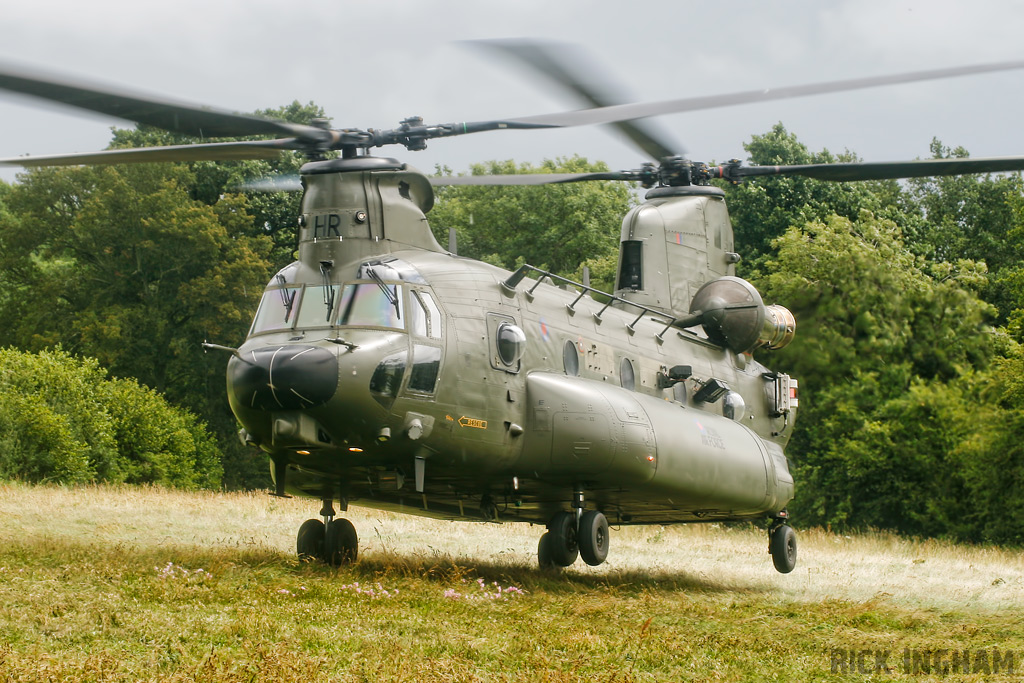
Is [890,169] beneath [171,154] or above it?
above

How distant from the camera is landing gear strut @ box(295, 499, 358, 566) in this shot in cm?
1423

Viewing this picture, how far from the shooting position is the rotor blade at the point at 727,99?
39.9 feet

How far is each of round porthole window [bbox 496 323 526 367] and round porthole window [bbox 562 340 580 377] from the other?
1.14 metres

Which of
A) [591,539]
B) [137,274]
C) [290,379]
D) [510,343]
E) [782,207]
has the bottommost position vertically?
A: [591,539]

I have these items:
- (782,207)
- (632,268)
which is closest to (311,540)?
(632,268)

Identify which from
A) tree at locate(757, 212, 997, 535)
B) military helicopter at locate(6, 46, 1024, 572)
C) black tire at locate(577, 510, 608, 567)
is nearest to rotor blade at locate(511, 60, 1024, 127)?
military helicopter at locate(6, 46, 1024, 572)

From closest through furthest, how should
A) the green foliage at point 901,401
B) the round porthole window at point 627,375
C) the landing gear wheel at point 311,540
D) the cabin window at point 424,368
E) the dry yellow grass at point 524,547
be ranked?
the cabin window at point 424,368
the landing gear wheel at point 311,540
the round porthole window at point 627,375
the dry yellow grass at point 524,547
the green foliage at point 901,401

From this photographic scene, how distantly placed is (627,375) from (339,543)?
453 centimetres

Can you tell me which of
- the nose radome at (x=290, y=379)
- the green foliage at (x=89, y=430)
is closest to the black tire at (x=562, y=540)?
the nose radome at (x=290, y=379)

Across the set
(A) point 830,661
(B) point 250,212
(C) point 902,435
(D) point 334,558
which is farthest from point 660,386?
(B) point 250,212

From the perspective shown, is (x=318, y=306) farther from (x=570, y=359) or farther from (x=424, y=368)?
(x=570, y=359)

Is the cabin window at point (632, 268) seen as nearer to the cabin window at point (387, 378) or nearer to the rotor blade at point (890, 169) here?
the rotor blade at point (890, 169)

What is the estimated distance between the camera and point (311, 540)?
1439 centimetres

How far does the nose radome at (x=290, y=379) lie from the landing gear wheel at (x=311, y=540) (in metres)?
2.89
